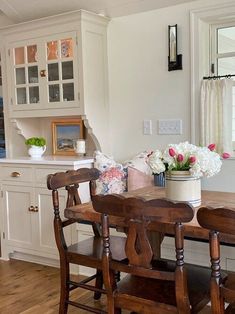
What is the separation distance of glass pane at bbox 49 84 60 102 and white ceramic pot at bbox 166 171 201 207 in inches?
74.8

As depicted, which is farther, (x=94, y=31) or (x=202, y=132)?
(x=94, y=31)

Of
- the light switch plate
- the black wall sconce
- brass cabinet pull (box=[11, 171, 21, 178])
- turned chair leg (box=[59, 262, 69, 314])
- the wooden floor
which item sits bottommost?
the wooden floor

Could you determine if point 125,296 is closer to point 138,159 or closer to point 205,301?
point 205,301

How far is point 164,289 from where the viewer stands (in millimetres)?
2068

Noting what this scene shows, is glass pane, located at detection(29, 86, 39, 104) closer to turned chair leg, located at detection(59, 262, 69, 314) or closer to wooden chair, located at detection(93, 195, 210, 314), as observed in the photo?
turned chair leg, located at detection(59, 262, 69, 314)

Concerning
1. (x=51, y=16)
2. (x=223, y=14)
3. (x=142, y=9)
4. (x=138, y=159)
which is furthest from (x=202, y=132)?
(x=51, y=16)

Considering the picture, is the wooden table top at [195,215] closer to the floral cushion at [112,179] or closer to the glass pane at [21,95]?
the floral cushion at [112,179]

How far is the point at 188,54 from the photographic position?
138 inches

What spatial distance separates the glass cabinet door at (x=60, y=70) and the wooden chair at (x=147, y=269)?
2.02 metres

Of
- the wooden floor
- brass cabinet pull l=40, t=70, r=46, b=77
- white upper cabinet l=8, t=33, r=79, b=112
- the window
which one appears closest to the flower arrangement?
the wooden floor

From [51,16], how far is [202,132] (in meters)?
1.72

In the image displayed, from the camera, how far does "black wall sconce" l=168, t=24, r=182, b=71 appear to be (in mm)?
3557

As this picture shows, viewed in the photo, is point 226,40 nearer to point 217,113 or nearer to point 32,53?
point 217,113

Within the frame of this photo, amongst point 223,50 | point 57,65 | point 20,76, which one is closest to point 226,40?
point 223,50
